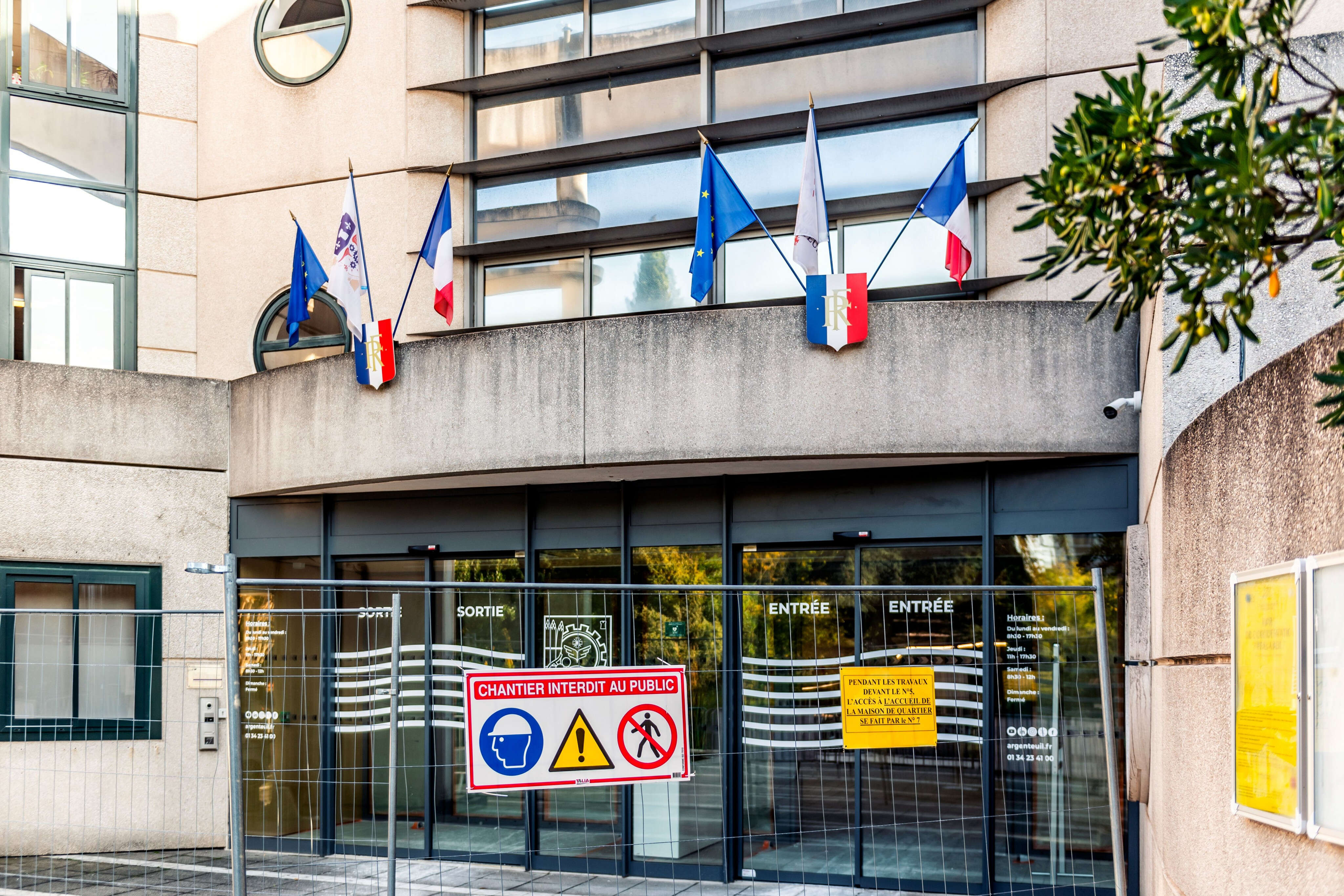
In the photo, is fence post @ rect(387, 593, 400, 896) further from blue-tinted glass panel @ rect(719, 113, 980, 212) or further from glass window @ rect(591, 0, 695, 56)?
glass window @ rect(591, 0, 695, 56)

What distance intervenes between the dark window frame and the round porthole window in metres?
5.33

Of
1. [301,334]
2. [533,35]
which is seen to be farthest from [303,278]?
[533,35]

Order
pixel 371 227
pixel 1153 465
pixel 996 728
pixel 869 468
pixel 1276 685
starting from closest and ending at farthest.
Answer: pixel 1276 685 < pixel 1153 465 < pixel 996 728 < pixel 869 468 < pixel 371 227

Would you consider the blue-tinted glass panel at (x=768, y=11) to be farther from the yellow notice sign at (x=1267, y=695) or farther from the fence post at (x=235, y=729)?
the yellow notice sign at (x=1267, y=695)

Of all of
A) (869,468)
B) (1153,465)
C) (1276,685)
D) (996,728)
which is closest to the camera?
(1276,685)

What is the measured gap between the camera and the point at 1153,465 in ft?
23.1

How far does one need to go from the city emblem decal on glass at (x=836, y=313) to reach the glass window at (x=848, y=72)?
234cm

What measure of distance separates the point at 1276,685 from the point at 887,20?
8.44m

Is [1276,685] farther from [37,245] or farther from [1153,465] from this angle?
[37,245]

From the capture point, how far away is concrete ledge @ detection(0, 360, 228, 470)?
11477 mm

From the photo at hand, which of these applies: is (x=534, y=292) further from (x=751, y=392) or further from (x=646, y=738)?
(x=646, y=738)

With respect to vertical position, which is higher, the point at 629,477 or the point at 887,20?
the point at 887,20

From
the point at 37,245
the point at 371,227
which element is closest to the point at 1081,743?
the point at 371,227

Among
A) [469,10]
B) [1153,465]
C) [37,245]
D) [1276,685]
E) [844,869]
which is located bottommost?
[844,869]
